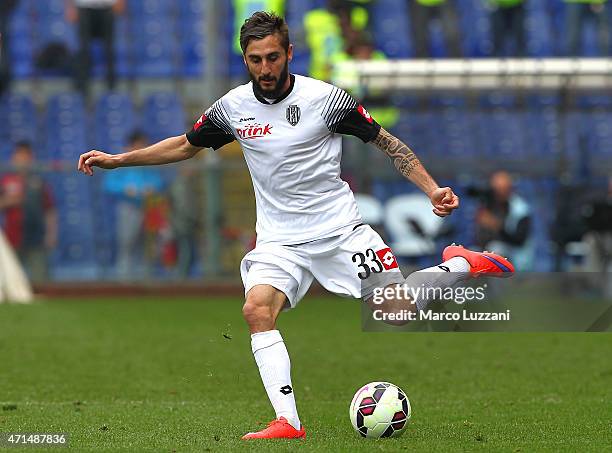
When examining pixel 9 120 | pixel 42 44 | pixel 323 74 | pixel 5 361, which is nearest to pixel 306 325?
pixel 5 361

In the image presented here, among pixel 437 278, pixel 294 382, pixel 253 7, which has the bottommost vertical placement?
pixel 294 382

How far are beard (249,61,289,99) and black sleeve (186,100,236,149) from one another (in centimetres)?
31

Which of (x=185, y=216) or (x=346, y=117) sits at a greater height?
(x=346, y=117)

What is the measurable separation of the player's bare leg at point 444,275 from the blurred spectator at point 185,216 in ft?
35.9

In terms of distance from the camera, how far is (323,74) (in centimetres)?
1959

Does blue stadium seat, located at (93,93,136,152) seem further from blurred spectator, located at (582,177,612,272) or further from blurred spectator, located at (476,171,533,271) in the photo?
blurred spectator, located at (582,177,612,272)

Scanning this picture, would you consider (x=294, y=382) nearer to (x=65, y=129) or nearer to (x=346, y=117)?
(x=346, y=117)

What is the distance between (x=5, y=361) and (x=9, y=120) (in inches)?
430

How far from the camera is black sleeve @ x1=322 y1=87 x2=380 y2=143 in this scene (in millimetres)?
6961

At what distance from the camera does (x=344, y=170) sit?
18.0 meters

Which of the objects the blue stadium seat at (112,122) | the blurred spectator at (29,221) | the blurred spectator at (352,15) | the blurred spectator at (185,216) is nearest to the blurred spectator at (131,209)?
the blurred spectator at (185,216)

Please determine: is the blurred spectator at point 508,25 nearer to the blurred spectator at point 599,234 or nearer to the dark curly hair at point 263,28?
the blurred spectator at point 599,234

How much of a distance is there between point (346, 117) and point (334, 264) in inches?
32.3

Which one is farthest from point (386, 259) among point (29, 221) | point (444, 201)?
point (29, 221)
